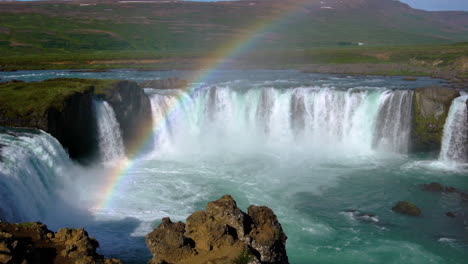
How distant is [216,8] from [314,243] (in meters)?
172

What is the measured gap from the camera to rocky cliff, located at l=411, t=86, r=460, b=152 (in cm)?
3016

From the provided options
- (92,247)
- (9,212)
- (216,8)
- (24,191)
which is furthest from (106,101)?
(216,8)

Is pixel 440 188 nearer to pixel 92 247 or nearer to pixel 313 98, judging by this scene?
pixel 313 98

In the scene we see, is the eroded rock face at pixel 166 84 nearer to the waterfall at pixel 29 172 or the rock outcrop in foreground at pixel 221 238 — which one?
the waterfall at pixel 29 172

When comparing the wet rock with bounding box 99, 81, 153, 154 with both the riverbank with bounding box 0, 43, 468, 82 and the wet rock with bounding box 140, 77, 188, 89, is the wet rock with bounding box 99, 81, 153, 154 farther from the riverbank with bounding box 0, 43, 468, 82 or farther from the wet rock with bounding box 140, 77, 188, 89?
the riverbank with bounding box 0, 43, 468, 82

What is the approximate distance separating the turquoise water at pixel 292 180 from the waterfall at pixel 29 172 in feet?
1.61

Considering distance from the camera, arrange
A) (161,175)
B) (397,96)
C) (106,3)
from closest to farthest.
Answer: (161,175) → (397,96) → (106,3)

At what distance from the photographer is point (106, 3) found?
573ft

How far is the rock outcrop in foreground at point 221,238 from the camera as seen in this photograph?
9711 millimetres

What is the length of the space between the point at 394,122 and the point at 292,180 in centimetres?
1133

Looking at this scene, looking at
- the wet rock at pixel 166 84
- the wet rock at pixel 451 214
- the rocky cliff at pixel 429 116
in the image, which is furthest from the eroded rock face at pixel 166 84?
the wet rock at pixel 451 214

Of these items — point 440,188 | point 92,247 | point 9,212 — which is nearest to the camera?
point 92,247

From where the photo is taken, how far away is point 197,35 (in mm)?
132500

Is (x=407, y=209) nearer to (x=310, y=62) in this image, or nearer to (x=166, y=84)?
(x=166, y=84)
